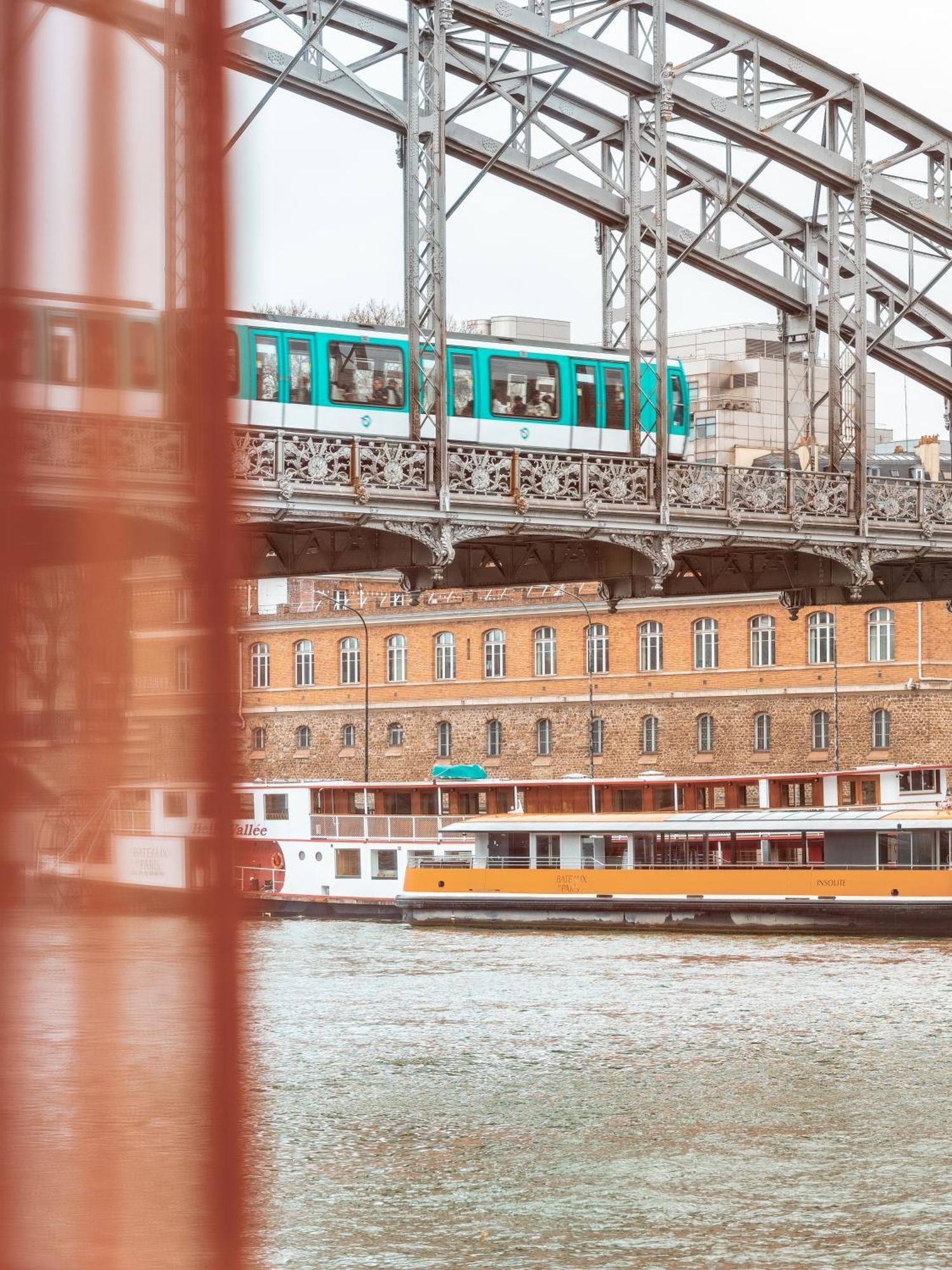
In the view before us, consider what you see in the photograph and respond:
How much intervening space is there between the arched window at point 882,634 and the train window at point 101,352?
60715mm

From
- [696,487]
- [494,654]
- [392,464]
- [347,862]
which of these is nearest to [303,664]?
[494,654]

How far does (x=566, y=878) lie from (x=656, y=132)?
2013 cm

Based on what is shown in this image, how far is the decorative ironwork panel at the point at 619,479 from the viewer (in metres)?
30.0

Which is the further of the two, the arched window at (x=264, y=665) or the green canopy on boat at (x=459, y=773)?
the arched window at (x=264, y=665)

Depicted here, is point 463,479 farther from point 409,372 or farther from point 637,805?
point 637,805

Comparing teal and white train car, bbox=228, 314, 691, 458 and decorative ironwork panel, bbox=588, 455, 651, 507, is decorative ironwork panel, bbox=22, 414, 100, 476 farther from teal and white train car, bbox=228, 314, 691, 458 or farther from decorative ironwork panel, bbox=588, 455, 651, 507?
teal and white train car, bbox=228, 314, 691, 458

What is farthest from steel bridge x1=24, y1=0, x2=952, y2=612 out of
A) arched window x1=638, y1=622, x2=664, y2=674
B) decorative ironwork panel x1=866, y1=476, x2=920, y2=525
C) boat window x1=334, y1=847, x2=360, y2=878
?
arched window x1=638, y1=622, x2=664, y2=674

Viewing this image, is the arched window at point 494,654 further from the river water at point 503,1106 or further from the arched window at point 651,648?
the river water at point 503,1106

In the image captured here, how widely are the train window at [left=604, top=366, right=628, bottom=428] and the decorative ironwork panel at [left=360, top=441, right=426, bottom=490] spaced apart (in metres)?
8.97

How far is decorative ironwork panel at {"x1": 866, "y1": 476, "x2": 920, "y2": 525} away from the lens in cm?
3338

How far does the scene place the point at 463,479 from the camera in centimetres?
2866

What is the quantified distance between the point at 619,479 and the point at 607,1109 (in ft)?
31.8

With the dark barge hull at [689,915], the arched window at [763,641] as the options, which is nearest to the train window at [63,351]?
the dark barge hull at [689,915]

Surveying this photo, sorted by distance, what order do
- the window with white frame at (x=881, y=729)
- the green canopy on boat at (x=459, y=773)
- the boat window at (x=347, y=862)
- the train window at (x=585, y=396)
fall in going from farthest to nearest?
1. the window with white frame at (x=881, y=729)
2. the green canopy on boat at (x=459, y=773)
3. the boat window at (x=347, y=862)
4. the train window at (x=585, y=396)
